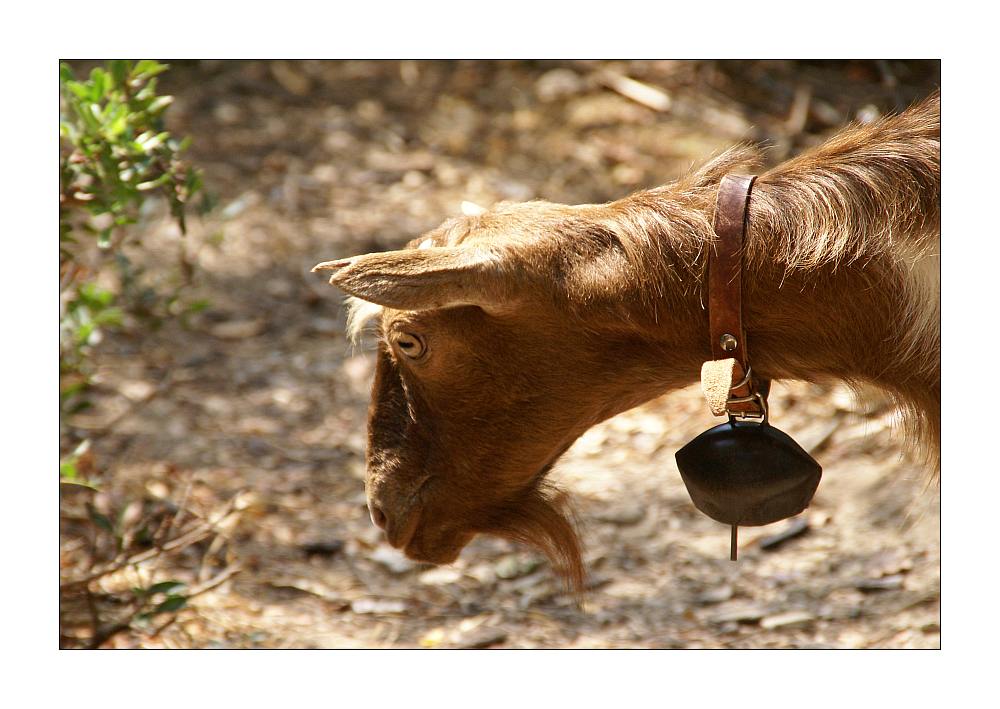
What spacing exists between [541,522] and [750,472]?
90cm

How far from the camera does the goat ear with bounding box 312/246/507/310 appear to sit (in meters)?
2.46

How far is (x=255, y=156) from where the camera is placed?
8.16m

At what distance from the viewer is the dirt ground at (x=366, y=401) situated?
450cm

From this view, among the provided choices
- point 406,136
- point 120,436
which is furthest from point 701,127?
point 120,436

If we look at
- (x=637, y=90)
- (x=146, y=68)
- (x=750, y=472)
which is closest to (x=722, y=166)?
(x=750, y=472)

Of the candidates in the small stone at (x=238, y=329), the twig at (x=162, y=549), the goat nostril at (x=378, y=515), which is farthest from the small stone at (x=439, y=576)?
the small stone at (x=238, y=329)

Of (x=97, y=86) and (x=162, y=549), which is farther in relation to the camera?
(x=162, y=549)

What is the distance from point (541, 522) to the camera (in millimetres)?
3402

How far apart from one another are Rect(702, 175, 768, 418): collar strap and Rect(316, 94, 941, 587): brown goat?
2.1 inches

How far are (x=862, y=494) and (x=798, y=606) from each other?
0.82m

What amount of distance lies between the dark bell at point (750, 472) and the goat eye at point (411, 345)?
781 mm

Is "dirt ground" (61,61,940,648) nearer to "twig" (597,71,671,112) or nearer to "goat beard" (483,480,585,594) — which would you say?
"twig" (597,71,671,112)

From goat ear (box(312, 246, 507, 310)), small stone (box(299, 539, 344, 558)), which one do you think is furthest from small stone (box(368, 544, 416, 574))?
goat ear (box(312, 246, 507, 310))

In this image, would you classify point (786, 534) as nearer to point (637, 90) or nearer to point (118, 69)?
point (118, 69)
